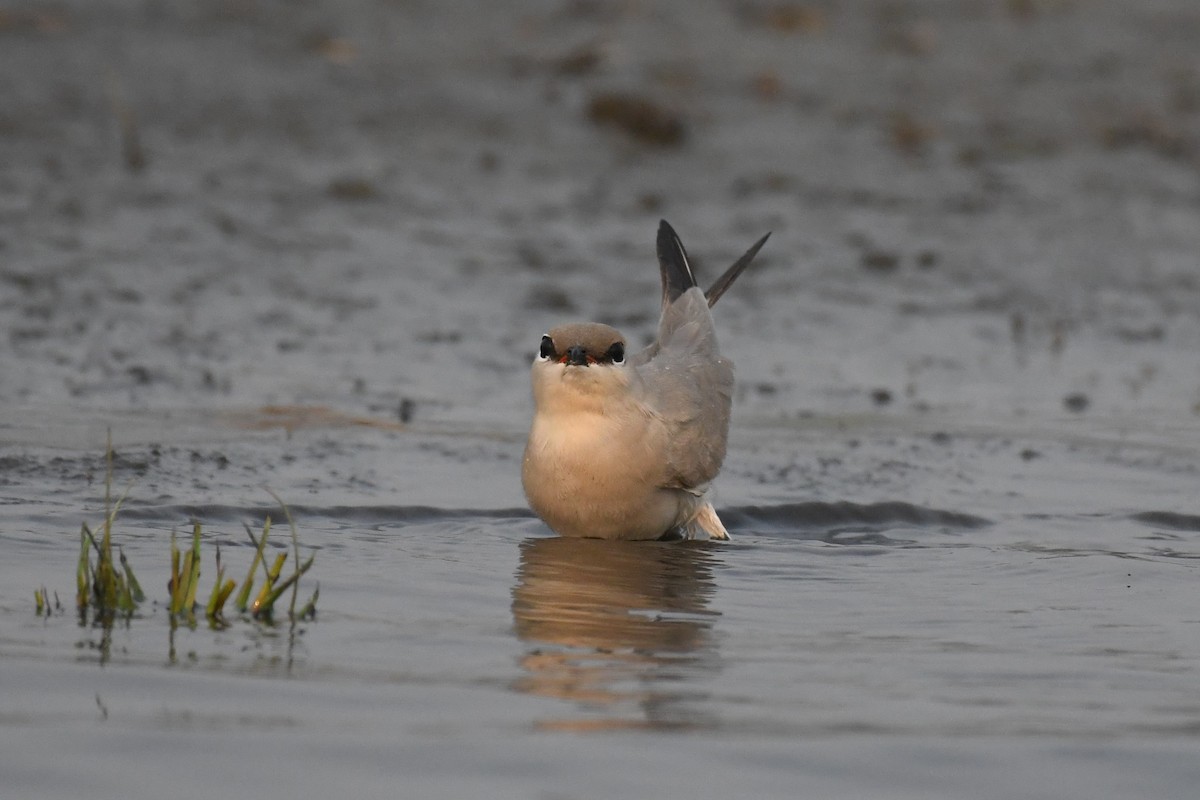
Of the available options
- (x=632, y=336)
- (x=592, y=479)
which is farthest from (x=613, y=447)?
(x=632, y=336)

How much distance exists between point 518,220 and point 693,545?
582 centimetres

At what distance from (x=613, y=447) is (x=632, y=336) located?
3431 millimetres

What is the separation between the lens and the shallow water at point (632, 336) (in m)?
4.07

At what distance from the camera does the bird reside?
6441 millimetres

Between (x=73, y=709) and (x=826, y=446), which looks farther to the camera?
(x=826, y=446)

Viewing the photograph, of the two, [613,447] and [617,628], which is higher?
[613,447]

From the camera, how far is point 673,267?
815 centimetres

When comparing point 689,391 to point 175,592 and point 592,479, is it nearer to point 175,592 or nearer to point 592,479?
point 592,479

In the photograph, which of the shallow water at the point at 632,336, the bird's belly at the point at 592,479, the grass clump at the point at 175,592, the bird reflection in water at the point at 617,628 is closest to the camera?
the shallow water at the point at 632,336

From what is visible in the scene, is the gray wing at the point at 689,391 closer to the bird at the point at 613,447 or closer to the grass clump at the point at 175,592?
the bird at the point at 613,447

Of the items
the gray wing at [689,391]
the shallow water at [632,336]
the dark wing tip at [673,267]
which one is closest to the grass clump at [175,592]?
the shallow water at [632,336]

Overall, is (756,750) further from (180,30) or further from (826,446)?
(180,30)

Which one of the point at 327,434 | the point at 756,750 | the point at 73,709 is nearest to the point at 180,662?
the point at 73,709

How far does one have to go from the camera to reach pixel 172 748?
3.79 m
